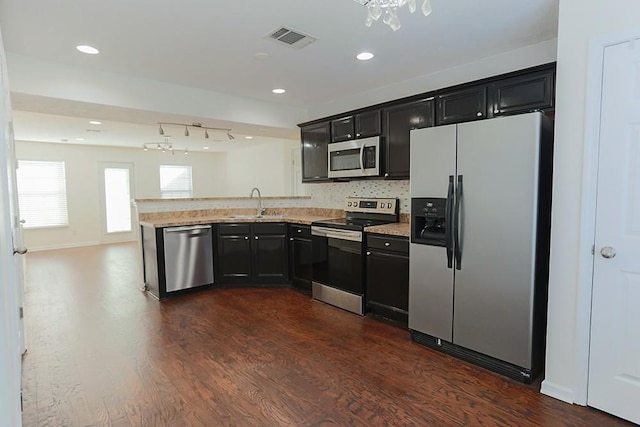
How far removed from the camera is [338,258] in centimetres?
377

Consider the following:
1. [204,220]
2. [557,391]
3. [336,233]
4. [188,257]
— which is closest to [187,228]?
[204,220]

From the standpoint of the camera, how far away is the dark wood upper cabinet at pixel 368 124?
12.3 feet

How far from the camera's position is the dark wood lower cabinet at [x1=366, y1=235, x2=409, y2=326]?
3.16 meters

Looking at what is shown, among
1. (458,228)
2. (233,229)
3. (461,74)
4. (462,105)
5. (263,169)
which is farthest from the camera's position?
(263,169)

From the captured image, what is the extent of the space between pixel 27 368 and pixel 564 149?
4.01 m

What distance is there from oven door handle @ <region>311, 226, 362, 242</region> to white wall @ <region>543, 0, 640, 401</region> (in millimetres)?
1751

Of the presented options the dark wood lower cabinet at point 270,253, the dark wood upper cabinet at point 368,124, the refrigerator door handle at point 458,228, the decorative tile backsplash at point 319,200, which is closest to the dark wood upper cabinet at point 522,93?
the refrigerator door handle at point 458,228

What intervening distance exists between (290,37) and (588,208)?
238 centimetres

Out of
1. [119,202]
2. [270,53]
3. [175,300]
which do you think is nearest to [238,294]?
[175,300]

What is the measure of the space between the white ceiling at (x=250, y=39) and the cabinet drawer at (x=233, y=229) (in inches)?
58.2

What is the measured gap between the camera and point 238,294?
430 cm

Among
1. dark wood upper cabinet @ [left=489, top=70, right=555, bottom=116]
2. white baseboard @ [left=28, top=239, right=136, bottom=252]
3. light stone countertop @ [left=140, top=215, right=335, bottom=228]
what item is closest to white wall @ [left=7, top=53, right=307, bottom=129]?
light stone countertop @ [left=140, top=215, right=335, bottom=228]

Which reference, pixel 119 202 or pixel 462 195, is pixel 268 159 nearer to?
pixel 119 202

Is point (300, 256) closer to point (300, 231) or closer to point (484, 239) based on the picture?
point (300, 231)
